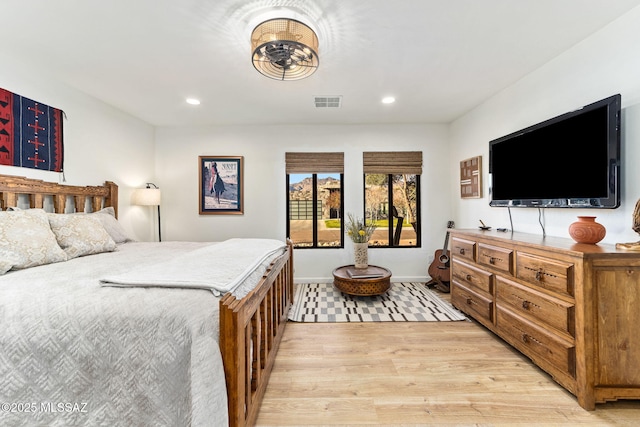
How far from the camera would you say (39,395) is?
94 cm

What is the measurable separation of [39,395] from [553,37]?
355cm

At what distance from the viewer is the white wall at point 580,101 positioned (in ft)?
5.31

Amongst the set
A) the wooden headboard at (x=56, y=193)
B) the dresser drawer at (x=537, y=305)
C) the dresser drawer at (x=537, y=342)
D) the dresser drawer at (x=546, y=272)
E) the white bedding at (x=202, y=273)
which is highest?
the wooden headboard at (x=56, y=193)

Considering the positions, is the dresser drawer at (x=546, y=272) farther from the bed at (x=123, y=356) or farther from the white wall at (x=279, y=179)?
the white wall at (x=279, y=179)

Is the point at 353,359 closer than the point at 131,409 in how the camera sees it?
No

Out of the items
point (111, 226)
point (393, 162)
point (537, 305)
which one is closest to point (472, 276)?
point (537, 305)

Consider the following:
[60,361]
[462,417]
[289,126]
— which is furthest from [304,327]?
[289,126]

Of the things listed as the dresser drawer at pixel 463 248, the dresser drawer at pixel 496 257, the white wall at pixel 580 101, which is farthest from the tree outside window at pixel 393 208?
the dresser drawer at pixel 496 257

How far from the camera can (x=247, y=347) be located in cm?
117

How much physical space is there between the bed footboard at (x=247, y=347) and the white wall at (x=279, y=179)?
2.00 m

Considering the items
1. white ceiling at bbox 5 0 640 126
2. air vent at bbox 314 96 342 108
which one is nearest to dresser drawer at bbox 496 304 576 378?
white ceiling at bbox 5 0 640 126

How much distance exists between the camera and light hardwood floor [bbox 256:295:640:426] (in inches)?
55.2

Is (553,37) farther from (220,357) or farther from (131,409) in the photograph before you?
(131,409)

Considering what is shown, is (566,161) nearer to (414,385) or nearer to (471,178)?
(471,178)
